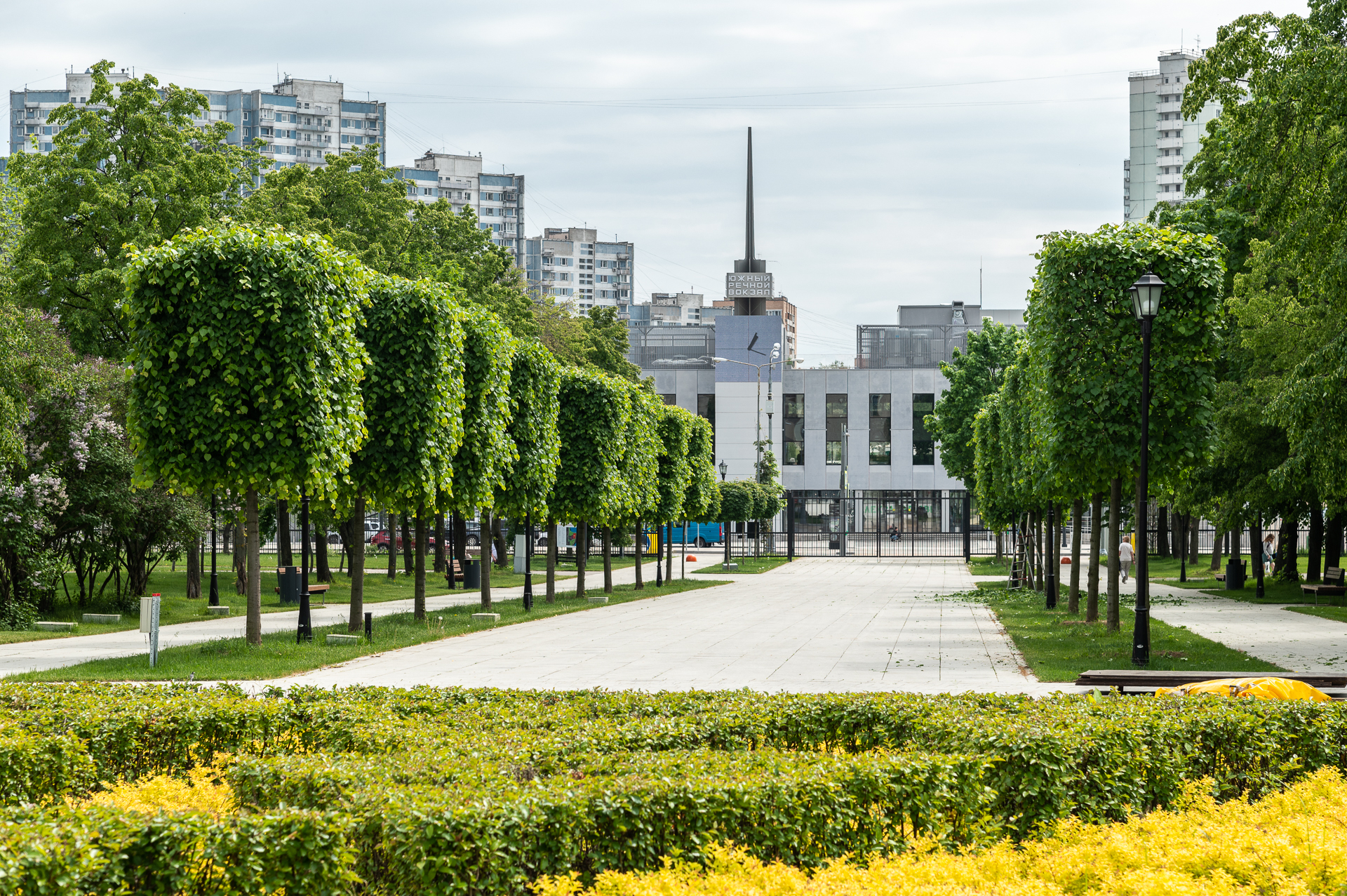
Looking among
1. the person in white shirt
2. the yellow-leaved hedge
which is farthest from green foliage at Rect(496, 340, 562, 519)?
the yellow-leaved hedge

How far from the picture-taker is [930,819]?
613cm

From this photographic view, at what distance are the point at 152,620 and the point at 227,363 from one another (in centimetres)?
353

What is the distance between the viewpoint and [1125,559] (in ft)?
153

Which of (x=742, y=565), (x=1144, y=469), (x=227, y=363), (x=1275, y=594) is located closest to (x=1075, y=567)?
(x=1144, y=469)

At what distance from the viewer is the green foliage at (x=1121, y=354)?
1709cm

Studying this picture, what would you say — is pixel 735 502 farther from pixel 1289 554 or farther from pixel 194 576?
pixel 194 576

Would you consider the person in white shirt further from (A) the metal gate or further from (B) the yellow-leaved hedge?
(B) the yellow-leaved hedge

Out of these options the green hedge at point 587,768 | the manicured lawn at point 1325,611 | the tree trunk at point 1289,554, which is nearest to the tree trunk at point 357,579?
the green hedge at point 587,768

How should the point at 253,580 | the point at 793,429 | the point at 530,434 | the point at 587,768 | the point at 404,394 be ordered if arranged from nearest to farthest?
the point at 587,768
the point at 253,580
the point at 404,394
the point at 530,434
the point at 793,429

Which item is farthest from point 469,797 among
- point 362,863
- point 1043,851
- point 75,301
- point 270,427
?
point 75,301

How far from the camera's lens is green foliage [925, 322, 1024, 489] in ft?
161

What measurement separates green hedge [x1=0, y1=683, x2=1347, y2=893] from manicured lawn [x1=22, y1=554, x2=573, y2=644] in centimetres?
1365

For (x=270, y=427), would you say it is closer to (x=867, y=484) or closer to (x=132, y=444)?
(x=132, y=444)

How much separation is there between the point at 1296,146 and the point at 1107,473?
5119mm
